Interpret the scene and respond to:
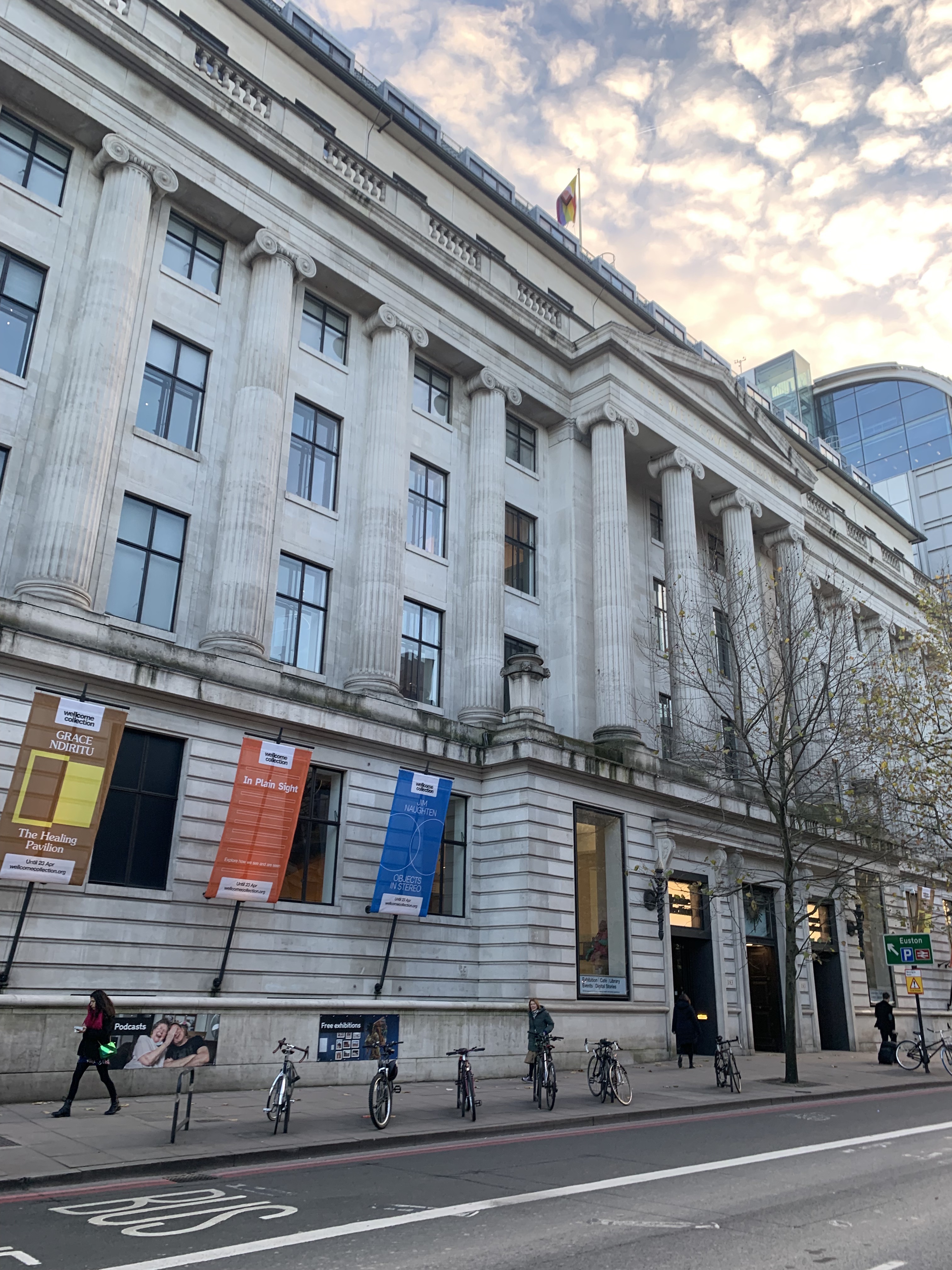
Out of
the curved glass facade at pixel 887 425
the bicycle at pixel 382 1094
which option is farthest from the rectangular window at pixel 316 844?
the curved glass facade at pixel 887 425

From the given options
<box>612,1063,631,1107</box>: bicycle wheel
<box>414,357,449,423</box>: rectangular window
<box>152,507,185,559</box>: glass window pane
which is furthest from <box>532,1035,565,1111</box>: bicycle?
<box>414,357,449,423</box>: rectangular window

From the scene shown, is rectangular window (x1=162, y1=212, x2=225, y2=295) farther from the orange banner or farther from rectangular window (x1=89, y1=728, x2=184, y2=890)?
the orange banner

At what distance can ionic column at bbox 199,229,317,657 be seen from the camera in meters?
21.3

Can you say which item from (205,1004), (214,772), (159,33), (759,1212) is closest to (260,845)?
(214,772)

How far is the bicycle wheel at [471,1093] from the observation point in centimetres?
1394

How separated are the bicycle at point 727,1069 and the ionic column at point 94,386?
50.7 ft

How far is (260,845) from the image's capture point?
18906 millimetres

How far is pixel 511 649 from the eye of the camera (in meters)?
29.2

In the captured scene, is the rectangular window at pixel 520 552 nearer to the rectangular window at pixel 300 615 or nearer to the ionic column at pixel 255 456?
the rectangular window at pixel 300 615

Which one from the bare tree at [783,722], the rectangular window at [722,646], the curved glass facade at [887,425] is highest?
the curved glass facade at [887,425]

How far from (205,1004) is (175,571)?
9.91 m

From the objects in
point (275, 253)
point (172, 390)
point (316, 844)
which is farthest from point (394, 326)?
point (316, 844)

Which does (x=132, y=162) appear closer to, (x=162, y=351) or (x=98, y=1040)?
(x=162, y=351)

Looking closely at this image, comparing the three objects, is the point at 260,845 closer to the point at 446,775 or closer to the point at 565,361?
the point at 446,775
